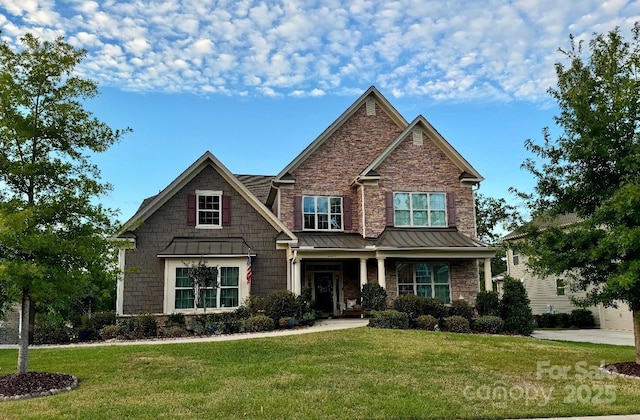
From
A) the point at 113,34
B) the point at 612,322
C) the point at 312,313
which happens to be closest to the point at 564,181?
the point at 312,313

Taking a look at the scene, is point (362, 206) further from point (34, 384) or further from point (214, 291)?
point (34, 384)

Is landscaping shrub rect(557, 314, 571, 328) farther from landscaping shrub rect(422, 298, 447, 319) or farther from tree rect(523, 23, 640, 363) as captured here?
tree rect(523, 23, 640, 363)

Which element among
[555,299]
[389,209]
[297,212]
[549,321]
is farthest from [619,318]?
[297,212]

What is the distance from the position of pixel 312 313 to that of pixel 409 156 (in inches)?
333

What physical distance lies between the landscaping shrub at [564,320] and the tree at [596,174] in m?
18.2

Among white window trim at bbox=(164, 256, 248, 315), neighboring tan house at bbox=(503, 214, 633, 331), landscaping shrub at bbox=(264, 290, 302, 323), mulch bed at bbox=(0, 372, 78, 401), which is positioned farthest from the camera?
neighboring tan house at bbox=(503, 214, 633, 331)

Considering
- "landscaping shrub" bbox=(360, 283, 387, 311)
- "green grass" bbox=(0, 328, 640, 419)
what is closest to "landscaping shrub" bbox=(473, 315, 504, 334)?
"landscaping shrub" bbox=(360, 283, 387, 311)

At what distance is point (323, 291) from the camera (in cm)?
2247

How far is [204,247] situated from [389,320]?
7576mm

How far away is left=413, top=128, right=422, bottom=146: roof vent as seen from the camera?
74.7 ft

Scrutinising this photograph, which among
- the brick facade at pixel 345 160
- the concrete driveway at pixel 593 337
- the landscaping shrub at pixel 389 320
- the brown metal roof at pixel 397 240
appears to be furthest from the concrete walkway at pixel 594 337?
the brick facade at pixel 345 160

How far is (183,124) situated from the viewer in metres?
21.2

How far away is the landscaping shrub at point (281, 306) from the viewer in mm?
17781

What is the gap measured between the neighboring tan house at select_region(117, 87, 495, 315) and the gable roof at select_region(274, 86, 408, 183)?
1.9 inches
